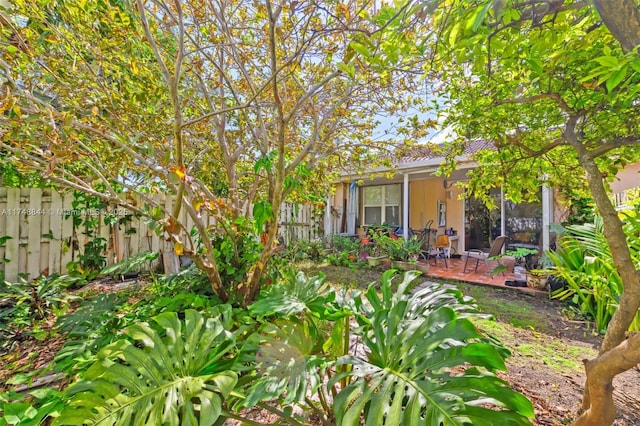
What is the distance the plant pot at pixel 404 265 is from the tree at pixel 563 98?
12.0 feet

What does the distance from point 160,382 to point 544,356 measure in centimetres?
346

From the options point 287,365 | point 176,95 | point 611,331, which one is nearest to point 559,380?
point 611,331

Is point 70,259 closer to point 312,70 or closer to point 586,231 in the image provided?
point 312,70

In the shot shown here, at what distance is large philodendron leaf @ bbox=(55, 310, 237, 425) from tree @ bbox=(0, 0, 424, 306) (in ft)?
2.18

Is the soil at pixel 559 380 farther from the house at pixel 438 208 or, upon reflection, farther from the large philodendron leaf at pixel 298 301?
the house at pixel 438 208

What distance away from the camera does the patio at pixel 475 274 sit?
5566 mm

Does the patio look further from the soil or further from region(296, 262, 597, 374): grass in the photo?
the soil

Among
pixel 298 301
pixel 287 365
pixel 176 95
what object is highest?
pixel 176 95

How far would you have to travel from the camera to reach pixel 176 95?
1936mm

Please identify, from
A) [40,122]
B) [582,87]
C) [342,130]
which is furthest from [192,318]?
[342,130]

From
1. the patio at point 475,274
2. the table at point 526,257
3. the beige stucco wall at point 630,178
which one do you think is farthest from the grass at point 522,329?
the beige stucco wall at point 630,178

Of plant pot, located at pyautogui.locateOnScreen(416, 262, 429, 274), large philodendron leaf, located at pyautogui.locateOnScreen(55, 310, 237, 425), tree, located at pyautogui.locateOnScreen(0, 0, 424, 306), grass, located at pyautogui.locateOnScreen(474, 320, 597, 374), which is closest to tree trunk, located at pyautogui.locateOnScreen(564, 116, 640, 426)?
grass, located at pyautogui.locateOnScreen(474, 320, 597, 374)

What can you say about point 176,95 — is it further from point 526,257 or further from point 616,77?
point 526,257

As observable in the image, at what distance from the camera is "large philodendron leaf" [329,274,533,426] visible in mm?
1065
